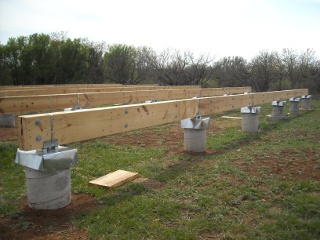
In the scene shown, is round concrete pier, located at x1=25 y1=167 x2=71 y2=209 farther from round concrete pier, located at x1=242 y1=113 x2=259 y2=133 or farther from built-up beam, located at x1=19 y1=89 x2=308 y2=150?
round concrete pier, located at x1=242 y1=113 x2=259 y2=133

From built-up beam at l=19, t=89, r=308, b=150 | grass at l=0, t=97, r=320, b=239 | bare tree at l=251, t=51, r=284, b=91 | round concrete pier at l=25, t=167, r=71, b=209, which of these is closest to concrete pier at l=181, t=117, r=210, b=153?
built-up beam at l=19, t=89, r=308, b=150

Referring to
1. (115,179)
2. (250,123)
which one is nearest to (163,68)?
(250,123)

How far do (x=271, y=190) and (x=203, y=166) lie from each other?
4.09 feet

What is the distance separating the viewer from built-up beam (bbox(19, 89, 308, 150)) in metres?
2.84

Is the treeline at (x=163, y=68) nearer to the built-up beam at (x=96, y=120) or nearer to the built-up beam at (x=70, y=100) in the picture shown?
the built-up beam at (x=70, y=100)

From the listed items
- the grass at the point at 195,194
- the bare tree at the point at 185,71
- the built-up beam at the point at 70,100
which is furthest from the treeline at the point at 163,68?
the grass at the point at 195,194

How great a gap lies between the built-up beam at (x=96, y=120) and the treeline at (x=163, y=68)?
18.5m

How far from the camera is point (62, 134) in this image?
3.14 m

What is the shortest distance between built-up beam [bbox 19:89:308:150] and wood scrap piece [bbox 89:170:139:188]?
0.68 m

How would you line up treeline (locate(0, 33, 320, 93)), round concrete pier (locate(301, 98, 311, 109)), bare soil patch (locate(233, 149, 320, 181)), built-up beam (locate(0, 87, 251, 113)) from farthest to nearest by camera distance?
treeline (locate(0, 33, 320, 93))
round concrete pier (locate(301, 98, 311, 109))
built-up beam (locate(0, 87, 251, 113))
bare soil patch (locate(233, 149, 320, 181))

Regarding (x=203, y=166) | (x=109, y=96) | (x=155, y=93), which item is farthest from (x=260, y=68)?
(x=203, y=166)

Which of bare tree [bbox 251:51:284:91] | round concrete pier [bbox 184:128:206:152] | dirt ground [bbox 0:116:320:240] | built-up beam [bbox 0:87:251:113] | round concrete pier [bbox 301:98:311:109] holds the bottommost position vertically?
dirt ground [bbox 0:116:320:240]

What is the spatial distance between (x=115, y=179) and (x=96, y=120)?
3.20ft

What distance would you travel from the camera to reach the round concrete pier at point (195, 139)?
5.52m
